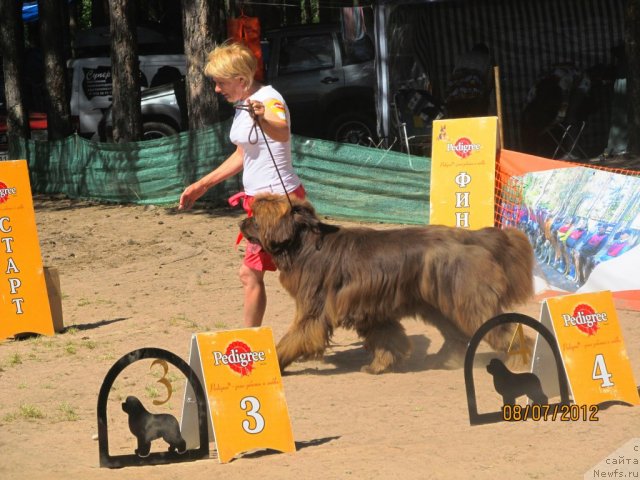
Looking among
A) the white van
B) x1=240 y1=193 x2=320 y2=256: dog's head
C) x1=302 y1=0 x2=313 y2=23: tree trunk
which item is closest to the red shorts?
x1=240 y1=193 x2=320 y2=256: dog's head

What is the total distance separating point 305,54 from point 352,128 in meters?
1.41

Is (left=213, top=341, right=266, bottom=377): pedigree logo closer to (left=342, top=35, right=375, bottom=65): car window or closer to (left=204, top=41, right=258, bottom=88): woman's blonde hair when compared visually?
(left=204, top=41, right=258, bottom=88): woman's blonde hair

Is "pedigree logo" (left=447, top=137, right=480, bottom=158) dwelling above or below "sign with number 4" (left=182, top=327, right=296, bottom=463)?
→ above

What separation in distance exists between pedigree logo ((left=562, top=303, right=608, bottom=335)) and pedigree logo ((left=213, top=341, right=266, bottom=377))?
1.64 meters

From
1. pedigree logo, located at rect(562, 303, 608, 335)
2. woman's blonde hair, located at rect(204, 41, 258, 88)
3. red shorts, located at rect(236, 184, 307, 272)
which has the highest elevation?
woman's blonde hair, located at rect(204, 41, 258, 88)

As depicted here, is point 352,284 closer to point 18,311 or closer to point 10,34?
point 18,311

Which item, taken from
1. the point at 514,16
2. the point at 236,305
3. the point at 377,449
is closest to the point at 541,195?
the point at 236,305

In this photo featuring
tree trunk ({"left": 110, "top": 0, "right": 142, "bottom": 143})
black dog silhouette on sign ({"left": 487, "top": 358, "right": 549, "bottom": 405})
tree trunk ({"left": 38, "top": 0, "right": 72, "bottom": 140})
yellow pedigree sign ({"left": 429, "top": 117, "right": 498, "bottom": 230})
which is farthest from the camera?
tree trunk ({"left": 38, "top": 0, "right": 72, "bottom": 140})

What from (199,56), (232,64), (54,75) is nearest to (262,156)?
(232,64)

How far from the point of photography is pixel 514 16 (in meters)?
16.5

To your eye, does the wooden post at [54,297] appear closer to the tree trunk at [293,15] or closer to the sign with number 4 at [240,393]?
the sign with number 4 at [240,393]

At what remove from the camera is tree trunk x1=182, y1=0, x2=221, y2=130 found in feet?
46.9

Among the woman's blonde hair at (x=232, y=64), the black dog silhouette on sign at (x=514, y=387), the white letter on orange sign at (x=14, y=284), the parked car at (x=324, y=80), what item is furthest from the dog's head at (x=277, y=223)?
the parked car at (x=324, y=80)

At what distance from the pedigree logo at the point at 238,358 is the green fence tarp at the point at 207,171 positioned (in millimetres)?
7027
